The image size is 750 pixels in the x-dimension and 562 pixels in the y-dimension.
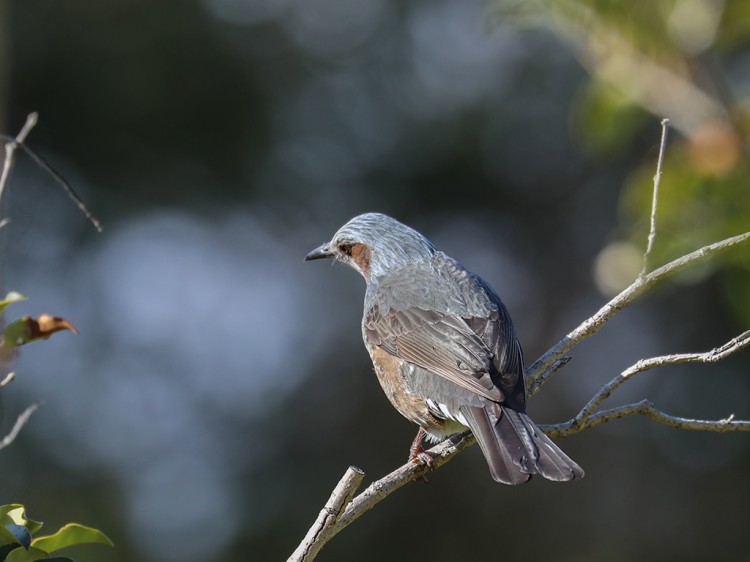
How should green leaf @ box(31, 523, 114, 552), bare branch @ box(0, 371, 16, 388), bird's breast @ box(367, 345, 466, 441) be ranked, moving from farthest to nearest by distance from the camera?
bird's breast @ box(367, 345, 466, 441) → green leaf @ box(31, 523, 114, 552) → bare branch @ box(0, 371, 16, 388)

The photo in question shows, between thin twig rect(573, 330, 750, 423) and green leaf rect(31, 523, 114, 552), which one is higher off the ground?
thin twig rect(573, 330, 750, 423)

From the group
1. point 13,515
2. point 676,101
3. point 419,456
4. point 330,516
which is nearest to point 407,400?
point 419,456

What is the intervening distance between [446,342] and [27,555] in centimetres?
235

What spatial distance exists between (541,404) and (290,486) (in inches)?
107

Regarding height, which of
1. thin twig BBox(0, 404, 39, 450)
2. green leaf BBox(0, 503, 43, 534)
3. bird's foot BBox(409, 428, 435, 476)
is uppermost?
bird's foot BBox(409, 428, 435, 476)

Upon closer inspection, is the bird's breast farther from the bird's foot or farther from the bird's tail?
the bird's tail

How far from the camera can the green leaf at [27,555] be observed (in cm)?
248

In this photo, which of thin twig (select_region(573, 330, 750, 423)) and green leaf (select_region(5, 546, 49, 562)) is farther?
thin twig (select_region(573, 330, 750, 423))

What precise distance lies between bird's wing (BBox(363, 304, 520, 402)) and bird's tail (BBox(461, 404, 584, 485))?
0.30 feet

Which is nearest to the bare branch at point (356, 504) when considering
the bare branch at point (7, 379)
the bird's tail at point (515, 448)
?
the bird's tail at point (515, 448)

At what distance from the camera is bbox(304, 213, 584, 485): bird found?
381cm

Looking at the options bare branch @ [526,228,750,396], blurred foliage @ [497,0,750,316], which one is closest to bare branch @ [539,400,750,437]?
bare branch @ [526,228,750,396]

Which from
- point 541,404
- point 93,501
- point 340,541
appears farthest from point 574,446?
point 93,501

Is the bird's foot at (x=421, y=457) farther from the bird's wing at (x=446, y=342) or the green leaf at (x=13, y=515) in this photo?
the green leaf at (x=13, y=515)
